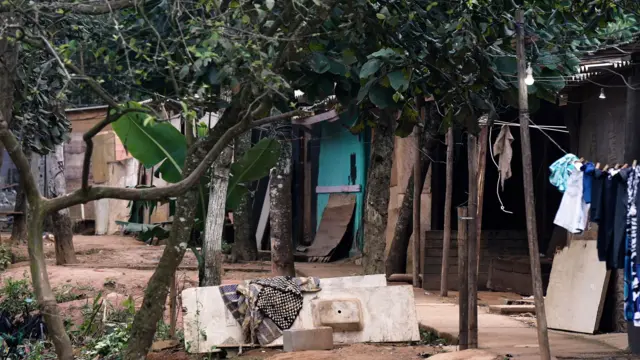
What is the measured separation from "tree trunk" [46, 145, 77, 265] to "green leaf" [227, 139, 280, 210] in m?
5.71

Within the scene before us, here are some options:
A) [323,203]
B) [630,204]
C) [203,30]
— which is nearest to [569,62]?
[630,204]

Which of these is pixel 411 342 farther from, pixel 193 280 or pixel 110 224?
pixel 110 224

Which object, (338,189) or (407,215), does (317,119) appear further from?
(407,215)

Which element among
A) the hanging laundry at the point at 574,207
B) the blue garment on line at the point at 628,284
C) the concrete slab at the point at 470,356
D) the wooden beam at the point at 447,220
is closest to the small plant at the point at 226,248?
the wooden beam at the point at 447,220

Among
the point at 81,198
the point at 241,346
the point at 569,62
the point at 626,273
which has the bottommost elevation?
the point at 241,346

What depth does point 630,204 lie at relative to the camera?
7379 millimetres

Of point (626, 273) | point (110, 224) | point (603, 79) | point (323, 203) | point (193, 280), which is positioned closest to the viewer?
point (626, 273)

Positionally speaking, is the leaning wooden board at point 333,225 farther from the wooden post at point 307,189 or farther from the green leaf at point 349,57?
the green leaf at point 349,57

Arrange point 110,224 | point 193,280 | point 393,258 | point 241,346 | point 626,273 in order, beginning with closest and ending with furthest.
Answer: point 626,273 → point 241,346 → point 193,280 → point 393,258 → point 110,224

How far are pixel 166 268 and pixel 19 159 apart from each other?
6.33 ft

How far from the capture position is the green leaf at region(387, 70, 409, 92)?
6.72 metres

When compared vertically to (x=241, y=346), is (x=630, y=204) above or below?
above

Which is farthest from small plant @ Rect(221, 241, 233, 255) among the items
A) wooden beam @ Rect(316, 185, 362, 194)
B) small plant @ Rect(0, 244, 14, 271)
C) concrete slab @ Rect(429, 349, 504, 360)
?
concrete slab @ Rect(429, 349, 504, 360)

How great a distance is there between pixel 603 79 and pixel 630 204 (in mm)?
3524
